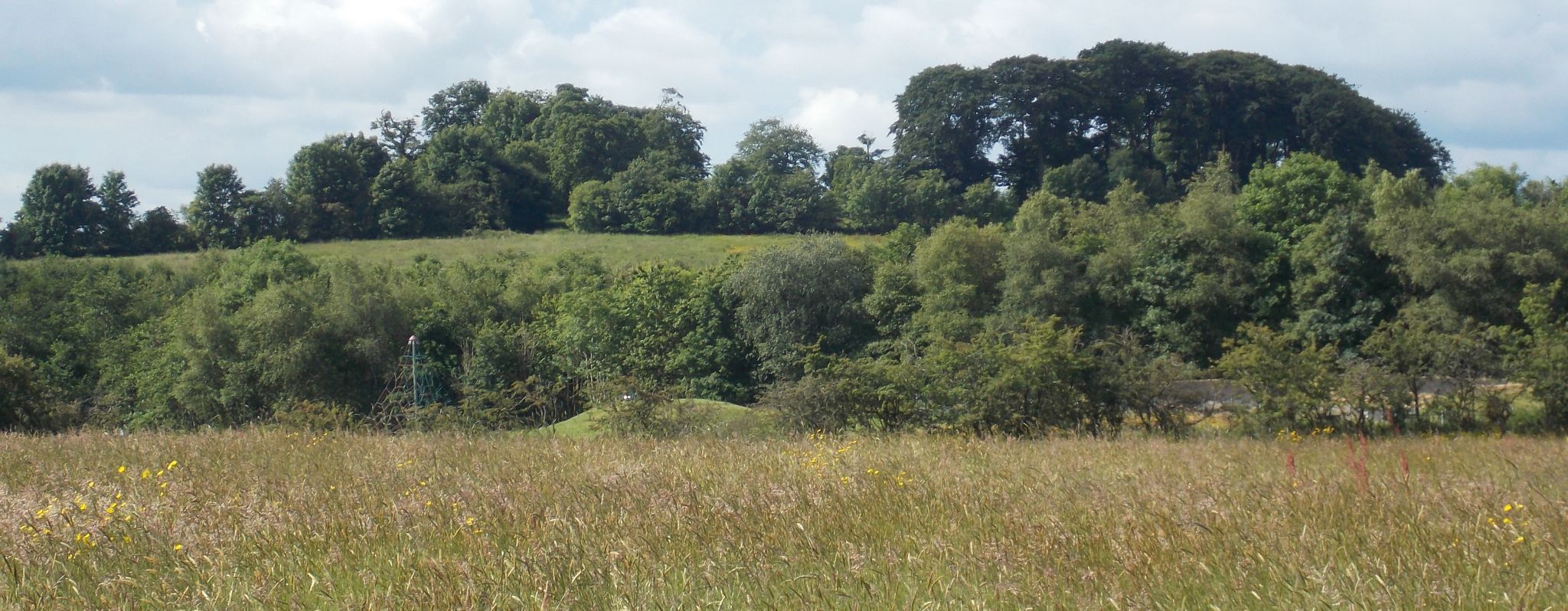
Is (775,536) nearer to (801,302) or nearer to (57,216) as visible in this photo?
(801,302)

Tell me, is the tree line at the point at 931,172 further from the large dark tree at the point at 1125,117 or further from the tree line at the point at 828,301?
the tree line at the point at 828,301

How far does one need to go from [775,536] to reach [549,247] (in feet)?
180

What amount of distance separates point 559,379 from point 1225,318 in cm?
2199

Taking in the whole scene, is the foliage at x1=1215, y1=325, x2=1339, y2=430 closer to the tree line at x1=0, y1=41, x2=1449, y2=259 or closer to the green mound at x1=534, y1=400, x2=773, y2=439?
the green mound at x1=534, y1=400, x2=773, y2=439

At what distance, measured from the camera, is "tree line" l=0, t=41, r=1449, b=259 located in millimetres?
59750

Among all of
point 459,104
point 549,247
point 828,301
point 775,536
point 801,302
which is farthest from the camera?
point 459,104

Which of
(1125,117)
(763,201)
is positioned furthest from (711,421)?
(1125,117)

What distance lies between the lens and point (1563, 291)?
98.2ft

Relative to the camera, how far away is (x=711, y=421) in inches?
588

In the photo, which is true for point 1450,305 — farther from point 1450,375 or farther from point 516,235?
point 516,235

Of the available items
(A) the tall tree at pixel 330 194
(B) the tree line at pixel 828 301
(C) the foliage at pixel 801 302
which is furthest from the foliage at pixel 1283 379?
(A) the tall tree at pixel 330 194

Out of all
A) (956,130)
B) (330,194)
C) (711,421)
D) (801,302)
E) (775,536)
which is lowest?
(711,421)

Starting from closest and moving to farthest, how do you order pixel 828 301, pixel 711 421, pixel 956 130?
pixel 711 421, pixel 828 301, pixel 956 130

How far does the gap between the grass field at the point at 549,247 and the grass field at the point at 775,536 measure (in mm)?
43283
